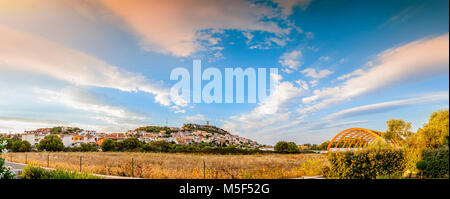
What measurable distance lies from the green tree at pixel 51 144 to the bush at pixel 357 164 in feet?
83.1

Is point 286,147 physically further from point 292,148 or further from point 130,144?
point 130,144

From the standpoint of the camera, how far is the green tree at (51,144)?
2312 cm

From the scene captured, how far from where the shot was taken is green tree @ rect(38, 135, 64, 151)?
75.9ft

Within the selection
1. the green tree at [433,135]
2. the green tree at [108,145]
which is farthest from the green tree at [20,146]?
the green tree at [433,135]

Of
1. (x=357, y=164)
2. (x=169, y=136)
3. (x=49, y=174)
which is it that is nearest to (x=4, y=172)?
(x=49, y=174)

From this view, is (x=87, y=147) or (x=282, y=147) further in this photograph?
(x=87, y=147)

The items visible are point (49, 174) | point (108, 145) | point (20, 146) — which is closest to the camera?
point (49, 174)

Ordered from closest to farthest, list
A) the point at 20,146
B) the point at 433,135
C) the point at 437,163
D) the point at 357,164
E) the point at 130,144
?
the point at 357,164
the point at 437,163
the point at 433,135
the point at 20,146
the point at 130,144

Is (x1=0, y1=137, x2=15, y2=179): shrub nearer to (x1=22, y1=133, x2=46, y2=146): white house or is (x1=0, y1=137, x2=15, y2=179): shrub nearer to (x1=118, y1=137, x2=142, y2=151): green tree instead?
(x1=118, y1=137, x2=142, y2=151): green tree

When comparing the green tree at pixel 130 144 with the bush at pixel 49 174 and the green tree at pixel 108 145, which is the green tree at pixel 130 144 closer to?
the green tree at pixel 108 145

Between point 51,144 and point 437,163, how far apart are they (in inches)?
1122

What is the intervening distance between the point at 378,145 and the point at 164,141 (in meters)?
19.9

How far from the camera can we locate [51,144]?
76.3 feet
